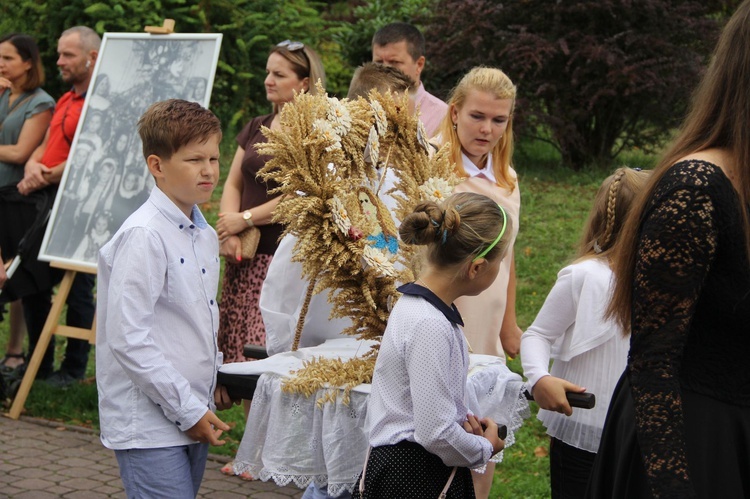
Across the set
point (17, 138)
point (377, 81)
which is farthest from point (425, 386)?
point (17, 138)

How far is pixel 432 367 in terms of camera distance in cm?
265

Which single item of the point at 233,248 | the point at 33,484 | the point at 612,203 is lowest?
the point at 33,484

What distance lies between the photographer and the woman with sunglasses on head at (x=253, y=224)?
5438 mm

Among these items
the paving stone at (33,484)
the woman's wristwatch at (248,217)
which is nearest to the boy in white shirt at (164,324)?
the woman's wristwatch at (248,217)

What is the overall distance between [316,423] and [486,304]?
1390 millimetres

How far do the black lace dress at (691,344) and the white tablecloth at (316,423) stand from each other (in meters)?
1.13

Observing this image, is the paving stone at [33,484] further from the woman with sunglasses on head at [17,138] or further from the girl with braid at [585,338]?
the girl with braid at [585,338]

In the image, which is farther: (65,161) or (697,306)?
(65,161)

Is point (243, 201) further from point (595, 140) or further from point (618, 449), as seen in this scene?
point (595, 140)

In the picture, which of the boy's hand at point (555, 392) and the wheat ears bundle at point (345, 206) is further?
the wheat ears bundle at point (345, 206)

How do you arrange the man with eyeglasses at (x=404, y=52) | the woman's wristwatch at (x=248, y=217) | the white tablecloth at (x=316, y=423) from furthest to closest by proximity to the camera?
the man with eyeglasses at (x=404, y=52) → the woman's wristwatch at (x=248, y=217) → the white tablecloth at (x=316, y=423)

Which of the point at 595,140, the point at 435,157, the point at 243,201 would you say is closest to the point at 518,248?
the point at 595,140

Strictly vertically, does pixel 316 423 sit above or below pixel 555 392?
below

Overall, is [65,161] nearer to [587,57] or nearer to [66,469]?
[66,469]
